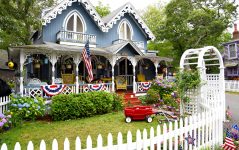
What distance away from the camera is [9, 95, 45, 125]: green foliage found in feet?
31.6

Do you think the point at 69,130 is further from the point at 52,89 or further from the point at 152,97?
the point at 152,97

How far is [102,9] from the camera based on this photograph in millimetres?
36062

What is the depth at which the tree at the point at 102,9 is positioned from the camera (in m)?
35.4

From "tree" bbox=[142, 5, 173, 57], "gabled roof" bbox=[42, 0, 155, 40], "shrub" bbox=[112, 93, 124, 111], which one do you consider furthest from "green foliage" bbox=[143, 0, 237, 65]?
"shrub" bbox=[112, 93, 124, 111]

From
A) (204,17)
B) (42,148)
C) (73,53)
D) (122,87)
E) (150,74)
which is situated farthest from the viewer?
(204,17)

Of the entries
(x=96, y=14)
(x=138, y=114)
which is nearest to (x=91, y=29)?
(x=96, y=14)

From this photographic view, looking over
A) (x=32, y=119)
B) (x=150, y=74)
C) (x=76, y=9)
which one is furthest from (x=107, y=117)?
(x=150, y=74)

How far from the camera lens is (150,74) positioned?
2139cm

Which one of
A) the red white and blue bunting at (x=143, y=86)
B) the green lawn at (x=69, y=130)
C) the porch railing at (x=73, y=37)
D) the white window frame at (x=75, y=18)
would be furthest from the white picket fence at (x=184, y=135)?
the white window frame at (x=75, y=18)

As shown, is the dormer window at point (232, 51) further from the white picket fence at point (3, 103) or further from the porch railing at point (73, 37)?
the white picket fence at point (3, 103)

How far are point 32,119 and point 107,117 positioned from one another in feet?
11.4

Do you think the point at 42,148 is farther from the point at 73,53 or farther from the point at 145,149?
the point at 73,53

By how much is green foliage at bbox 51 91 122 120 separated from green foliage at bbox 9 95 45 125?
2.19ft

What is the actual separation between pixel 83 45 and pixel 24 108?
26.0 feet
